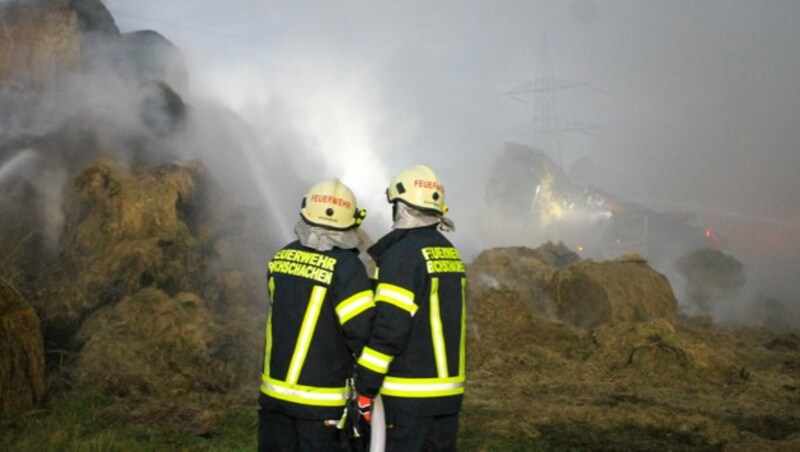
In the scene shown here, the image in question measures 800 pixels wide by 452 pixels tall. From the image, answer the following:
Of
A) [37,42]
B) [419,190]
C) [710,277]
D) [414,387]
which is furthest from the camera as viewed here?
[710,277]

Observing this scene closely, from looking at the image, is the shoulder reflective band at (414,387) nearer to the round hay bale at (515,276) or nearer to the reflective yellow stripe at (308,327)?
the reflective yellow stripe at (308,327)

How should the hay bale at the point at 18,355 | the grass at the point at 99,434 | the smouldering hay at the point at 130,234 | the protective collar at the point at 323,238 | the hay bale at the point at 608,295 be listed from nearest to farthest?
the protective collar at the point at 323,238, the grass at the point at 99,434, the hay bale at the point at 18,355, the smouldering hay at the point at 130,234, the hay bale at the point at 608,295

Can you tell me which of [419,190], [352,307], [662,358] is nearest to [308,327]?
[352,307]

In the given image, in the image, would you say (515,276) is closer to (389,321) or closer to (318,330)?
(318,330)

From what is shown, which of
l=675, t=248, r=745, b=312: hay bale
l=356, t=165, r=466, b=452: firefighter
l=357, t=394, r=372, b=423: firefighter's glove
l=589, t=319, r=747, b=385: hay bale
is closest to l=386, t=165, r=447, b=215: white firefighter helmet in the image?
l=356, t=165, r=466, b=452: firefighter

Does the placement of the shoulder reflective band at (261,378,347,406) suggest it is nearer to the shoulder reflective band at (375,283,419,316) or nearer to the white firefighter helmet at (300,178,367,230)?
the shoulder reflective band at (375,283,419,316)

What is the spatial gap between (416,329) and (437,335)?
0.14 metres

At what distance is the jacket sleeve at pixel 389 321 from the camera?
12.4ft

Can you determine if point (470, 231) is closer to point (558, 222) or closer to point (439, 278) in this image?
point (558, 222)

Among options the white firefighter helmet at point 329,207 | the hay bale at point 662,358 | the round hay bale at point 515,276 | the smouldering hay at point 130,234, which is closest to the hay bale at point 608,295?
the round hay bale at point 515,276

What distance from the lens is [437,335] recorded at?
4016mm

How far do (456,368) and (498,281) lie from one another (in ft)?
34.1

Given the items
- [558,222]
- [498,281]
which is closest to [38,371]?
[498,281]

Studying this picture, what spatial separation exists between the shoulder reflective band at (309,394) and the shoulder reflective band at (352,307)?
43cm
